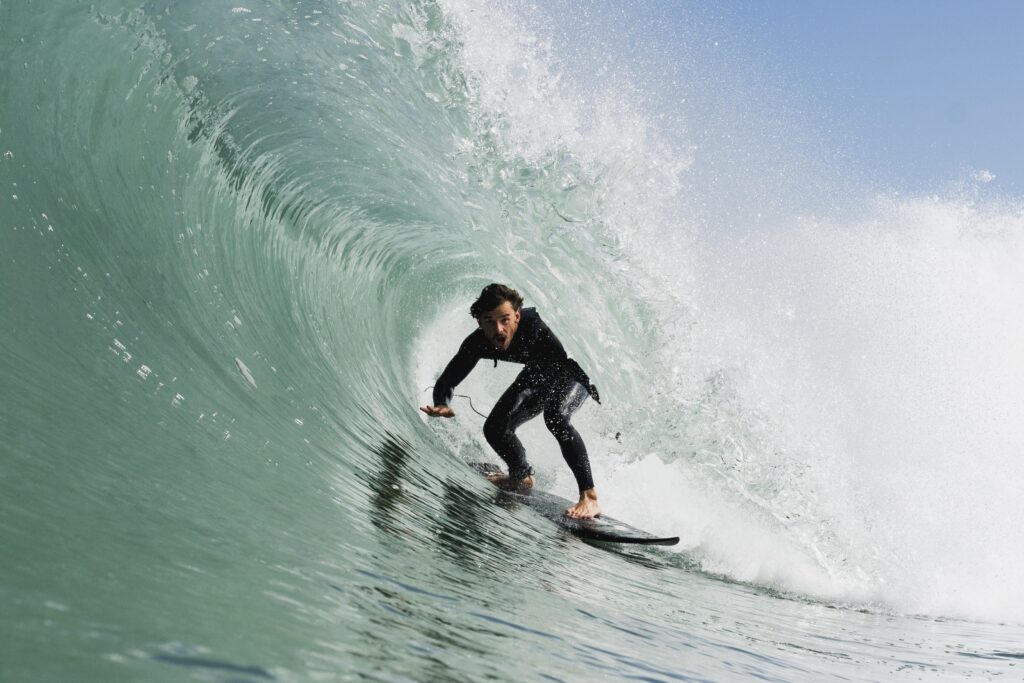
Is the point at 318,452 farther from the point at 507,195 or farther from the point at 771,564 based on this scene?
the point at 507,195

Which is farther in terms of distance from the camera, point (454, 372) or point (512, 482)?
point (454, 372)

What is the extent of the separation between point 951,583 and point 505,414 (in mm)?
3485

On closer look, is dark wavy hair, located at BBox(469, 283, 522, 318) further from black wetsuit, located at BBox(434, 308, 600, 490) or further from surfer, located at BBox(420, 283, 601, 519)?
black wetsuit, located at BBox(434, 308, 600, 490)

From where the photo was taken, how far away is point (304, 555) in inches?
83.5

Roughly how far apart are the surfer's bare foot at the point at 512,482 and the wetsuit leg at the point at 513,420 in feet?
0.12

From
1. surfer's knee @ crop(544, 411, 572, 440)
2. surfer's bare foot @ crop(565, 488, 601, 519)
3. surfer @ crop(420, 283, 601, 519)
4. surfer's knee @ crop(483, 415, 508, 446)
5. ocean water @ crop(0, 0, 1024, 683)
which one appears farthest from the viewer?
surfer's knee @ crop(483, 415, 508, 446)

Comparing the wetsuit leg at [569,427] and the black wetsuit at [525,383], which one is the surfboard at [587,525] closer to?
the wetsuit leg at [569,427]

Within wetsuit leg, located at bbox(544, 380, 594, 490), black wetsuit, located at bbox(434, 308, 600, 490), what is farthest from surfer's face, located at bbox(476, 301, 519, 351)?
wetsuit leg, located at bbox(544, 380, 594, 490)

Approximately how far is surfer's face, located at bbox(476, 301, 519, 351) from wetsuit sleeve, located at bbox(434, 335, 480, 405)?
→ 377 millimetres

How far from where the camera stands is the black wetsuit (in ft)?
18.2

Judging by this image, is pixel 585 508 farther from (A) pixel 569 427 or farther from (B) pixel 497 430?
(B) pixel 497 430

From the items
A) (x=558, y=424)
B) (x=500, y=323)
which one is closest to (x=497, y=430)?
(x=558, y=424)

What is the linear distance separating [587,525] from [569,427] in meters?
0.70

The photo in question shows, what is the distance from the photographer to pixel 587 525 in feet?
15.9
